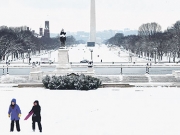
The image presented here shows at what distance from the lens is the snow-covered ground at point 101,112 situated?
14.0m

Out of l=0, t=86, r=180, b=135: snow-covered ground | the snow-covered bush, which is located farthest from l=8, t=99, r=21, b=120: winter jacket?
the snow-covered bush

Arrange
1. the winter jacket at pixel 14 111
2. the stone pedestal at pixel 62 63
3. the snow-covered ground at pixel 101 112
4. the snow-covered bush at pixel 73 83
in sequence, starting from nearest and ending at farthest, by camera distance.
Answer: the winter jacket at pixel 14 111
the snow-covered ground at pixel 101 112
the snow-covered bush at pixel 73 83
the stone pedestal at pixel 62 63

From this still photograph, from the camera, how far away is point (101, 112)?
1733 centimetres

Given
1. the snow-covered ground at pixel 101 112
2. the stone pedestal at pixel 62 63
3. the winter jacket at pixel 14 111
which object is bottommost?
the snow-covered ground at pixel 101 112

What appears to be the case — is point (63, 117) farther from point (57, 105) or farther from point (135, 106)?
point (135, 106)

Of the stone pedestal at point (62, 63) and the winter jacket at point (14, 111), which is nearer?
the winter jacket at point (14, 111)

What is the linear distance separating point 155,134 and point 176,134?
81 cm

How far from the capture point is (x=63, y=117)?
1620 cm

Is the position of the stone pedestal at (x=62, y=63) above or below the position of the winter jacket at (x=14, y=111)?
above

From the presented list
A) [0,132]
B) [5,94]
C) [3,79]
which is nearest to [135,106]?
[0,132]

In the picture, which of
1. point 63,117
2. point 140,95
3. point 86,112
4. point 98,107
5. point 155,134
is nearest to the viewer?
point 155,134

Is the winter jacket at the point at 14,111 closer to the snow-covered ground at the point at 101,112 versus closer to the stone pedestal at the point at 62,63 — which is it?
the snow-covered ground at the point at 101,112

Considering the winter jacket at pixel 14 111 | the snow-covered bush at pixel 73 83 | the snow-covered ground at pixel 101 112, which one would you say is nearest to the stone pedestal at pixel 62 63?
the snow-covered bush at pixel 73 83

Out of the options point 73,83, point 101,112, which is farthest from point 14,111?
point 73,83
